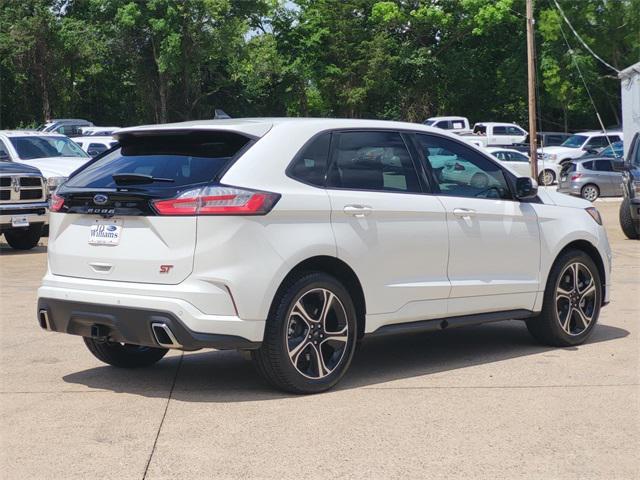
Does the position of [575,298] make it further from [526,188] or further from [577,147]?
[577,147]

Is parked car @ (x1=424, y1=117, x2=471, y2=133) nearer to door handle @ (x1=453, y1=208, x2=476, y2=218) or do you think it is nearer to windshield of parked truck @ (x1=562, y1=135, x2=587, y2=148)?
windshield of parked truck @ (x1=562, y1=135, x2=587, y2=148)

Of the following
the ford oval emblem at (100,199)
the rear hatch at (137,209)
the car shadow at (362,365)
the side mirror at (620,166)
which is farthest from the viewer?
the side mirror at (620,166)

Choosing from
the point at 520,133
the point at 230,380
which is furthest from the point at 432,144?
the point at 520,133

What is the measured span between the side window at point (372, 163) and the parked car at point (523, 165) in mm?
31415

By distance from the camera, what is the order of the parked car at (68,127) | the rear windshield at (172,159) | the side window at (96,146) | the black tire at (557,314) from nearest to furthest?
the rear windshield at (172,159) < the black tire at (557,314) < the side window at (96,146) < the parked car at (68,127)

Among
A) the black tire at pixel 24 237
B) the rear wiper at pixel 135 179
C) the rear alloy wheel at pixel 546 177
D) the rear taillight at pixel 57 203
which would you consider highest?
the rear wiper at pixel 135 179

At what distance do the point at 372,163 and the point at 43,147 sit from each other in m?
15.3

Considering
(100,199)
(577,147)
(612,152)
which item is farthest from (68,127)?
(100,199)

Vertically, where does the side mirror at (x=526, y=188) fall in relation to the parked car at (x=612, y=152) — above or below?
above

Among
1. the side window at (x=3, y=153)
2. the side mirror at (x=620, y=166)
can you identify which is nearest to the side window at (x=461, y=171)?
the side mirror at (x=620, y=166)

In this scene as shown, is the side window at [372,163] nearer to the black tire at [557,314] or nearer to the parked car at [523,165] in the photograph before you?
the black tire at [557,314]

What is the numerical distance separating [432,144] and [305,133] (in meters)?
1.23

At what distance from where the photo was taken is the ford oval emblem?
22.4 feet

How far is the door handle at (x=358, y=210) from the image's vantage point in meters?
7.00
